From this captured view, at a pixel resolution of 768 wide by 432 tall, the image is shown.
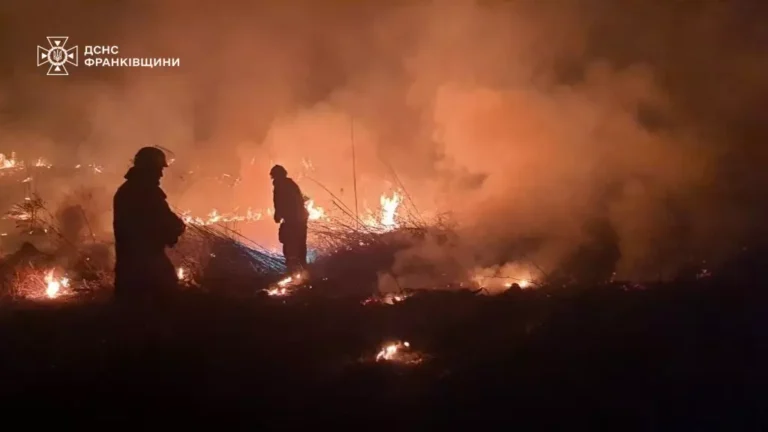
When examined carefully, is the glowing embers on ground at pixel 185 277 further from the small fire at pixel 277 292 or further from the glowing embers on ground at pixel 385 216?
the glowing embers on ground at pixel 385 216

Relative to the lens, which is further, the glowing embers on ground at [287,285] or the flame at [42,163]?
the flame at [42,163]

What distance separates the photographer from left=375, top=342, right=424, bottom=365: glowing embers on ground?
17.7 ft

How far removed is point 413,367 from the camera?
522 cm

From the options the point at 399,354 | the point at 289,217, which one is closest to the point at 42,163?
the point at 289,217

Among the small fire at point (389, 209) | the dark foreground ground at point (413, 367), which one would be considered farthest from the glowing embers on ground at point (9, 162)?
the dark foreground ground at point (413, 367)

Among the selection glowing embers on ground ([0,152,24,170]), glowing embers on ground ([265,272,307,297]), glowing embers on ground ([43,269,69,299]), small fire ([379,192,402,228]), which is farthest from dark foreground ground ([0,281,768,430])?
glowing embers on ground ([0,152,24,170])

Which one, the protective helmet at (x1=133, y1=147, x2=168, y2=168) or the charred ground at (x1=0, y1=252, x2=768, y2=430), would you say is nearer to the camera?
the charred ground at (x1=0, y1=252, x2=768, y2=430)

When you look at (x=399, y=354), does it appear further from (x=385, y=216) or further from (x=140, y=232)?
(x=385, y=216)

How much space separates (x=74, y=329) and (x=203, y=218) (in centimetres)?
1144

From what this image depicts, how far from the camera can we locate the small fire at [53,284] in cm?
865

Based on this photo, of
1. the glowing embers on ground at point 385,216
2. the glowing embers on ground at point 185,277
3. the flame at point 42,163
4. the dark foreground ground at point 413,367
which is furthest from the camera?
the flame at point 42,163

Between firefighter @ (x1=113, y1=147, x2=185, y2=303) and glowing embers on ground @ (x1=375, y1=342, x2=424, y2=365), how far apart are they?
10.2ft

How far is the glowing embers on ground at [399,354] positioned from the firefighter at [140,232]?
3.12m

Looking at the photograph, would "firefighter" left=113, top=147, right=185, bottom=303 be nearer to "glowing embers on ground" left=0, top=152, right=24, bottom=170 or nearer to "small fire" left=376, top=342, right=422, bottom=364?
"small fire" left=376, top=342, right=422, bottom=364
